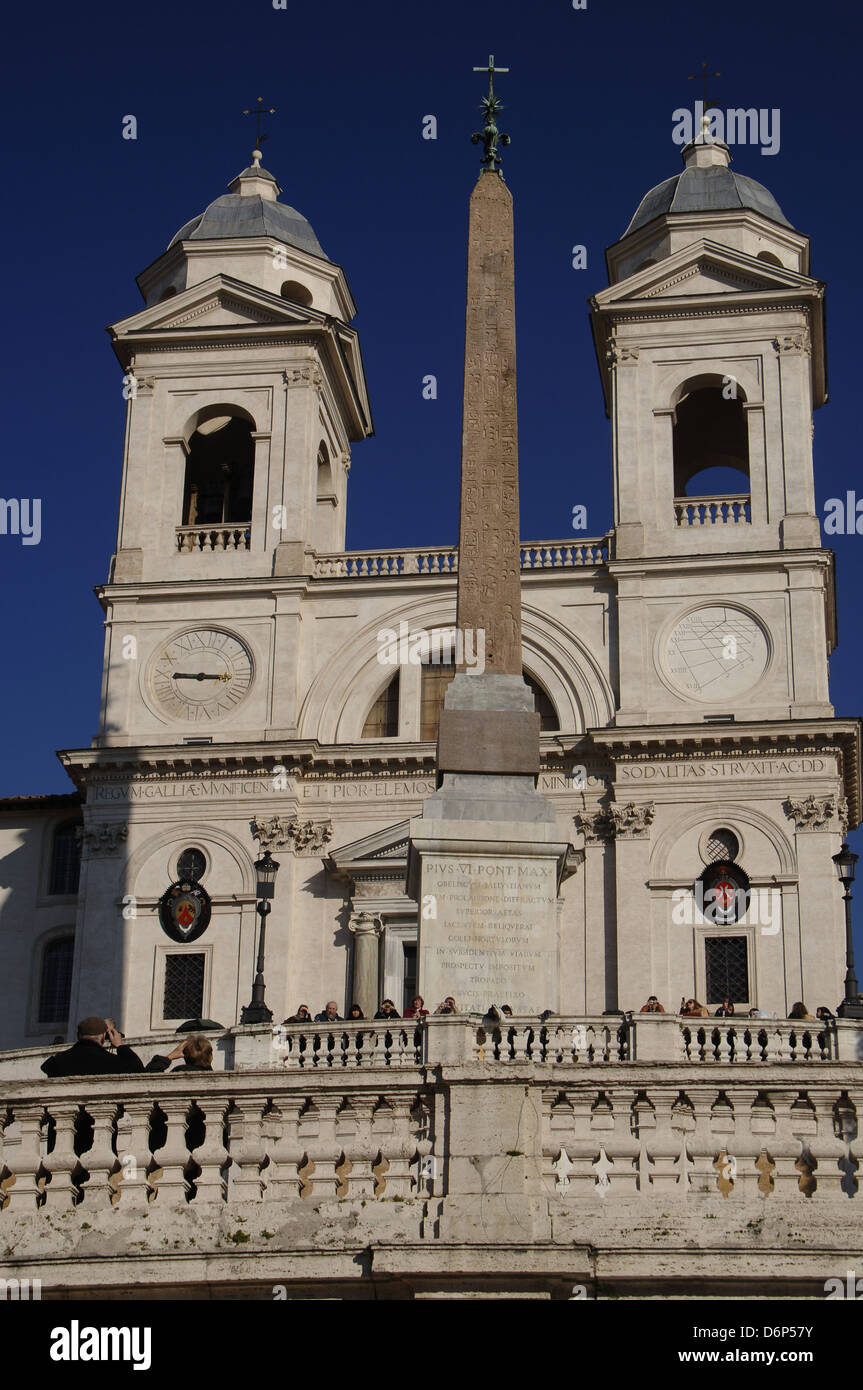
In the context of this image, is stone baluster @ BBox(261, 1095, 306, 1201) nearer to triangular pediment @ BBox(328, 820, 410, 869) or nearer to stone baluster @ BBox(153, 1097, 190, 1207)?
stone baluster @ BBox(153, 1097, 190, 1207)

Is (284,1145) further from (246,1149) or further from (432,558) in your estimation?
(432,558)

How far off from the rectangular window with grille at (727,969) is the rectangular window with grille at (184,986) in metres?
9.61

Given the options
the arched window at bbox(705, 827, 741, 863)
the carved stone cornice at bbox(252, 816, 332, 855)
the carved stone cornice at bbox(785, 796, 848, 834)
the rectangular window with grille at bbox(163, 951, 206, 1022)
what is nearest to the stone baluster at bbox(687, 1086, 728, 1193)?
the carved stone cornice at bbox(785, 796, 848, 834)

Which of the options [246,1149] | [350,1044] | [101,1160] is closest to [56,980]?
[350,1044]

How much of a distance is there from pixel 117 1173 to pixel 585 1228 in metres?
3.07

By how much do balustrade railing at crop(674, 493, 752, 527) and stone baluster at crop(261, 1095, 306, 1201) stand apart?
29.7 meters

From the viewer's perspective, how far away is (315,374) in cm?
4456

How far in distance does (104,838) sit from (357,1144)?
2806 centimetres

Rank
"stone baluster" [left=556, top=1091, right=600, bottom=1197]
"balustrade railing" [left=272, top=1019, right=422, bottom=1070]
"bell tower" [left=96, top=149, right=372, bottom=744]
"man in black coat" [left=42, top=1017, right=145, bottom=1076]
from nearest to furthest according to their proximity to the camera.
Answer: "stone baluster" [left=556, top=1091, right=600, bottom=1197], "man in black coat" [left=42, top=1017, right=145, bottom=1076], "balustrade railing" [left=272, top=1019, right=422, bottom=1070], "bell tower" [left=96, top=149, right=372, bottom=744]

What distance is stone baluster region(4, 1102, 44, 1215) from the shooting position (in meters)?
13.3

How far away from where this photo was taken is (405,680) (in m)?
41.6
